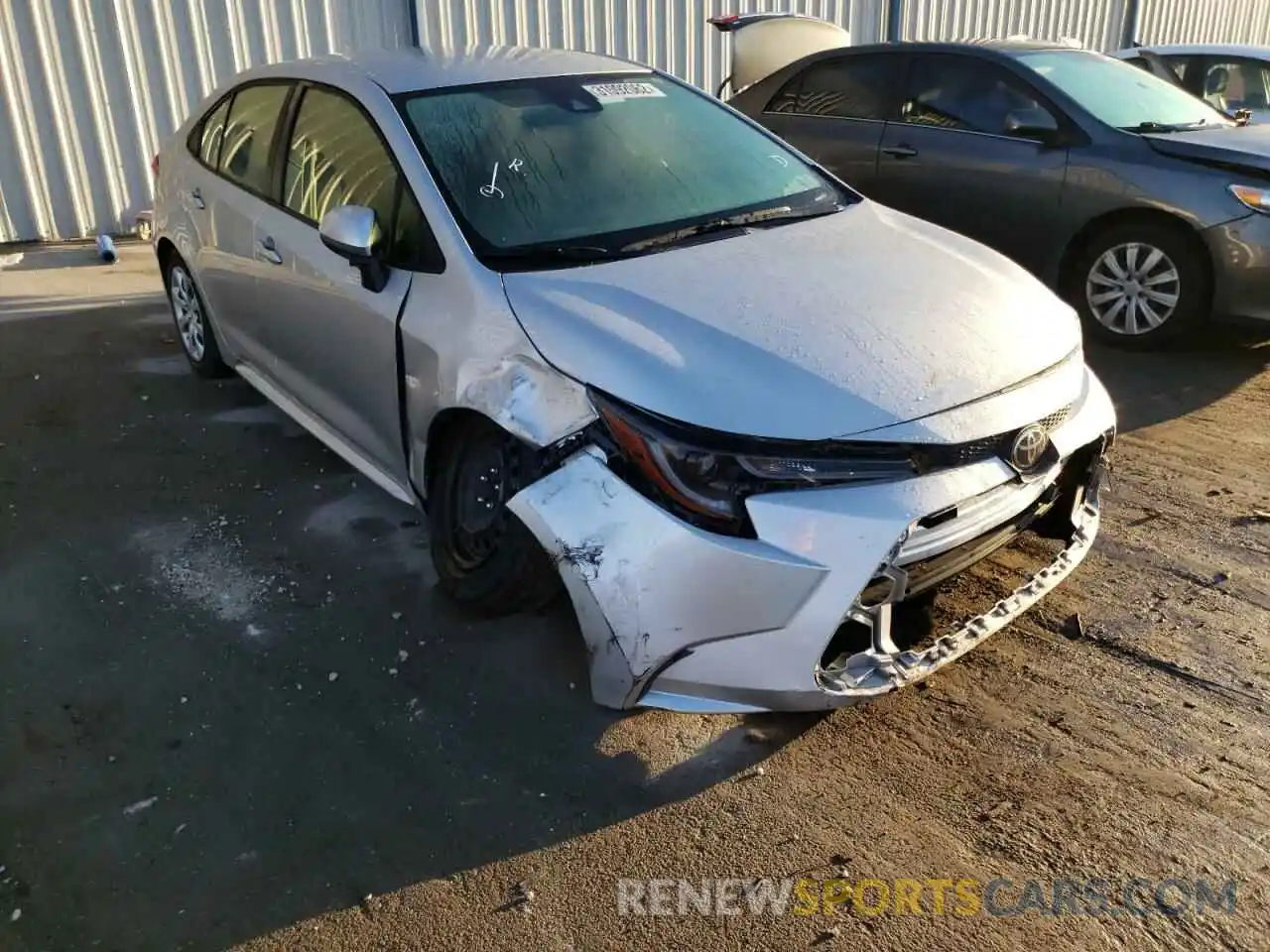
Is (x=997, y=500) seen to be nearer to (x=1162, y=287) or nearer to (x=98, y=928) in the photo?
(x=98, y=928)

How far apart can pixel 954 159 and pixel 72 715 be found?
17.6 feet

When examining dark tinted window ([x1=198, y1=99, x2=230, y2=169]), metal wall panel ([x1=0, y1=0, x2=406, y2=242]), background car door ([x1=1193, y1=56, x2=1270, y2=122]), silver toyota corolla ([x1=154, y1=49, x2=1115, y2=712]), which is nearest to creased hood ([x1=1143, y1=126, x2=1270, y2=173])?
silver toyota corolla ([x1=154, y1=49, x2=1115, y2=712])

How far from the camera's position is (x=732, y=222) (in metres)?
3.49

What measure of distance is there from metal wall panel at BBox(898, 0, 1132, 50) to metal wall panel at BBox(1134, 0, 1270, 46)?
1.09 ft

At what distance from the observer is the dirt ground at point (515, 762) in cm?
240

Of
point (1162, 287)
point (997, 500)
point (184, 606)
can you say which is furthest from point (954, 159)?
point (184, 606)

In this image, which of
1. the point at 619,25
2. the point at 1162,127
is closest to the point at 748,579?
the point at 1162,127

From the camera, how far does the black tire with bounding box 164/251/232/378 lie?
206 inches

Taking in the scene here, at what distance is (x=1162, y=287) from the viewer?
5.59m

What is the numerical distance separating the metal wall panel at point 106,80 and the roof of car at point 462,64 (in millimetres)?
5111

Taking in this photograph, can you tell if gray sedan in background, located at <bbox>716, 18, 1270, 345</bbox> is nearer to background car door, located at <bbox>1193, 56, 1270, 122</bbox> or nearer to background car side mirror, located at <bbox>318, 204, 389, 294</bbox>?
background car door, located at <bbox>1193, 56, 1270, 122</bbox>

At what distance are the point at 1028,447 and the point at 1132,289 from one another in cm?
354

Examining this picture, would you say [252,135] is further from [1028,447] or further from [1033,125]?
[1033,125]

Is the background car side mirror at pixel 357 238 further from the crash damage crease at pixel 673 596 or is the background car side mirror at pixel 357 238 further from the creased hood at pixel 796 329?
the crash damage crease at pixel 673 596
